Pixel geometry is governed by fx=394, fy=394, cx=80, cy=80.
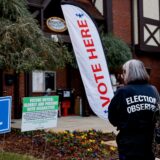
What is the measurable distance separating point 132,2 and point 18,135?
1160 cm

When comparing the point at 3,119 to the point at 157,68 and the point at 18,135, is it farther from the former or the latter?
the point at 157,68

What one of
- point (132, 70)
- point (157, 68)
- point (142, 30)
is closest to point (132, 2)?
point (142, 30)

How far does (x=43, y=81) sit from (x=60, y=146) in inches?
306

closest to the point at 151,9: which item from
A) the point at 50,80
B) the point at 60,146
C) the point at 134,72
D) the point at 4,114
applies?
the point at 50,80

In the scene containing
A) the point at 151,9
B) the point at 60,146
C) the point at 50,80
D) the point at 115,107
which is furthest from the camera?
the point at 151,9

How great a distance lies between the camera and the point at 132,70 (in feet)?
12.0

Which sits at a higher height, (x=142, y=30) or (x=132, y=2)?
(x=132, y=2)

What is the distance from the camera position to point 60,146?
308 inches

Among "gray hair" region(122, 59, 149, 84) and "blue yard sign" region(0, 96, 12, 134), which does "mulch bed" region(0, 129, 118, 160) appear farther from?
"gray hair" region(122, 59, 149, 84)

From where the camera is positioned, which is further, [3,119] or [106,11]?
[106,11]

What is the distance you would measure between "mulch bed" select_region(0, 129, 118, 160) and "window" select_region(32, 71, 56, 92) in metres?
5.64

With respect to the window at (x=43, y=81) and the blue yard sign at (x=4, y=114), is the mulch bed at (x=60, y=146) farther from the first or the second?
the window at (x=43, y=81)

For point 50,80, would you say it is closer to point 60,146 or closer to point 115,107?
point 60,146

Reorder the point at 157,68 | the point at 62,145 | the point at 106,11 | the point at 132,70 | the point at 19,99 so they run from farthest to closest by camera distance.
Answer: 1. the point at 157,68
2. the point at 106,11
3. the point at 19,99
4. the point at 62,145
5. the point at 132,70
